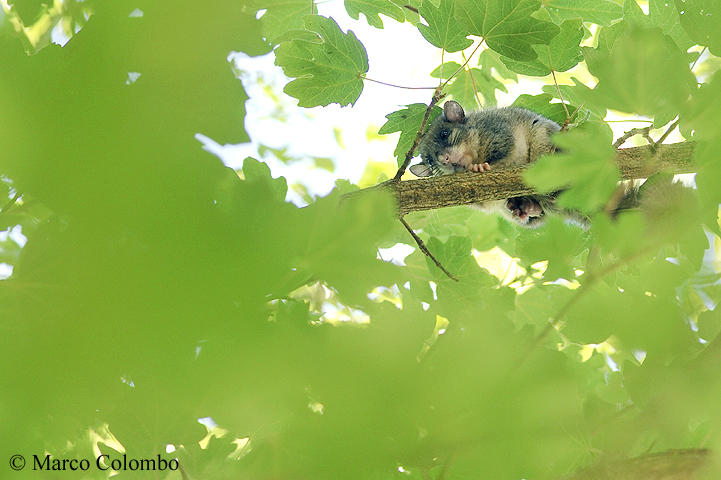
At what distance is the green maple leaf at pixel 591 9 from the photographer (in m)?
2.66

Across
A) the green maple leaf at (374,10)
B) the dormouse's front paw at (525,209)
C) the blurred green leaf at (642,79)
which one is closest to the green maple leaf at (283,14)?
the green maple leaf at (374,10)

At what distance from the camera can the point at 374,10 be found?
267 cm

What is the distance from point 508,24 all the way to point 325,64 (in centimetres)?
79

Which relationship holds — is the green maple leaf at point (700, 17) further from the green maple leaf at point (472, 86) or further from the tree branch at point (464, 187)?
the green maple leaf at point (472, 86)

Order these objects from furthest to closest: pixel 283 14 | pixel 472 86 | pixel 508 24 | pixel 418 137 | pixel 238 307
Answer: pixel 472 86 < pixel 283 14 < pixel 508 24 < pixel 418 137 < pixel 238 307

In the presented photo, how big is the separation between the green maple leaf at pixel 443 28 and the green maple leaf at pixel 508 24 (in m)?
0.06

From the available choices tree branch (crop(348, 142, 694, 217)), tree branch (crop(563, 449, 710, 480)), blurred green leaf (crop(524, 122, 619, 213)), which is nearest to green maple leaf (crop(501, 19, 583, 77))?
tree branch (crop(348, 142, 694, 217))

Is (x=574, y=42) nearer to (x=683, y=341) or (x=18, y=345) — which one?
(x=683, y=341)

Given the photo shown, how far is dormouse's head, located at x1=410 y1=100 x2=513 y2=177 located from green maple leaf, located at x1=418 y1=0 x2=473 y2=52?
132 centimetres

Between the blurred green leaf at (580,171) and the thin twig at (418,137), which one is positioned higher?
the blurred green leaf at (580,171)

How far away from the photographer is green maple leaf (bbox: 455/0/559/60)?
217cm

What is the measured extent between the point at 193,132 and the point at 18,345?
0.25 m

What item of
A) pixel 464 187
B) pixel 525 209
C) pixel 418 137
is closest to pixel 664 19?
pixel 464 187

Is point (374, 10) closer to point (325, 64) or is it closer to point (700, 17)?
point (325, 64)
